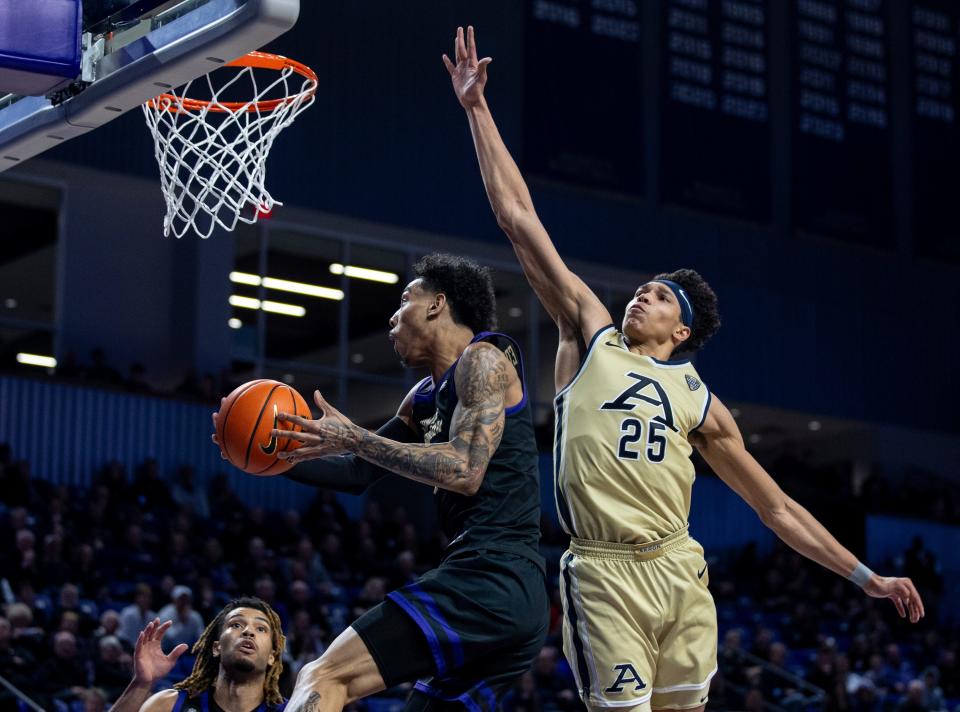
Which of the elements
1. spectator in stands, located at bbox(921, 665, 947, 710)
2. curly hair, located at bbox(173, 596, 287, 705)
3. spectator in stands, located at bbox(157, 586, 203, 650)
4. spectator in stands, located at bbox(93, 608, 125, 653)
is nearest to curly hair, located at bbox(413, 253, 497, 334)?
curly hair, located at bbox(173, 596, 287, 705)

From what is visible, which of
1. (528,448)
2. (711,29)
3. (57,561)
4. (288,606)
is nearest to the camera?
(528,448)

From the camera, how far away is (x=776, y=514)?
5820 millimetres

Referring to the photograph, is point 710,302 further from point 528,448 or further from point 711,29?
point 711,29

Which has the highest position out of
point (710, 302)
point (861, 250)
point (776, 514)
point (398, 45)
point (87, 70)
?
point (398, 45)

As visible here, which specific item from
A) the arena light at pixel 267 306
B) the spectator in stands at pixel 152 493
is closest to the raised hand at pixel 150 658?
the spectator in stands at pixel 152 493

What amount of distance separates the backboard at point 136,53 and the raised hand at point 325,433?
137cm

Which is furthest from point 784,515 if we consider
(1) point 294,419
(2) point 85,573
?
(2) point 85,573

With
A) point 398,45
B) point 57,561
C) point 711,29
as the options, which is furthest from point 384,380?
point 57,561

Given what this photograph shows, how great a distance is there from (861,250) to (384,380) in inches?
314

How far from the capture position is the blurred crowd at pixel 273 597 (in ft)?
38.8

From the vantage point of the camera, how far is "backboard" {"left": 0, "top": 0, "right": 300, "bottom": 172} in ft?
16.6

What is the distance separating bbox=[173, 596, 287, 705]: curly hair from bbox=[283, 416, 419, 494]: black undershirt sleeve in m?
0.91

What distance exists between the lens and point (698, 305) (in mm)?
5781

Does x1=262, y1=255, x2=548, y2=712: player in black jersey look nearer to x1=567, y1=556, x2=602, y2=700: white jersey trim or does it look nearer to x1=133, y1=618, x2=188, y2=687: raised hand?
x1=567, y1=556, x2=602, y2=700: white jersey trim
